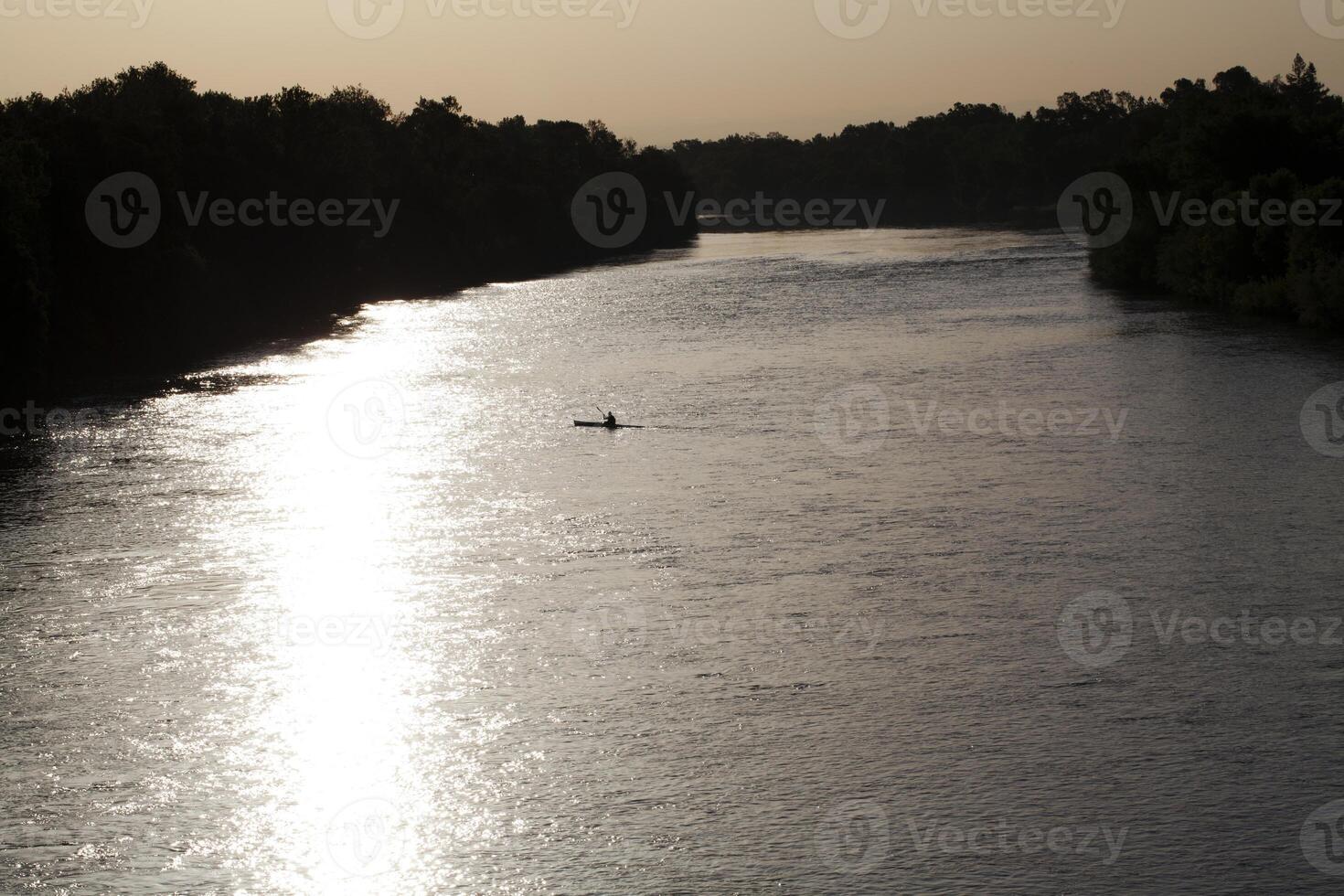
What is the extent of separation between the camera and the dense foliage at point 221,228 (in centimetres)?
6794

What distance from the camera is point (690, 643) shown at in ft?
97.3

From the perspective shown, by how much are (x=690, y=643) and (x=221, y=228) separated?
3004 inches

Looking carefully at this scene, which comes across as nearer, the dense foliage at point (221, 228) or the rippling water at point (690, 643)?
the rippling water at point (690, 643)

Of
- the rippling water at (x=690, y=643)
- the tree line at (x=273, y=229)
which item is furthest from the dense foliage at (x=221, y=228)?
the rippling water at (x=690, y=643)

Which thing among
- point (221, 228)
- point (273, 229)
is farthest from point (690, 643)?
point (273, 229)

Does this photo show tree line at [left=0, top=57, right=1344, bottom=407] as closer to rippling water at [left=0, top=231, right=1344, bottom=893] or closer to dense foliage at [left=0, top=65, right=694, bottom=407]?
dense foliage at [left=0, top=65, right=694, bottom=407]

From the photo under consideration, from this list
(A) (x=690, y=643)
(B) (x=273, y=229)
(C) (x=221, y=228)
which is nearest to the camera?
(A) (x=690, y=643)

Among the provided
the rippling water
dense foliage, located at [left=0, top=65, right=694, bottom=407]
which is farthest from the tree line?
the rippling water

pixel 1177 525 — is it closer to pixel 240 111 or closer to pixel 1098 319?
pixel 1098 319

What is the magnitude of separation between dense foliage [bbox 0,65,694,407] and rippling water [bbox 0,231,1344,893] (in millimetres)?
12654

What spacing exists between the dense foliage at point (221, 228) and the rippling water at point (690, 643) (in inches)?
498

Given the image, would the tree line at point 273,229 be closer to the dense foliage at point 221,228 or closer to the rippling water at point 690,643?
the dense foliage at point 221,228

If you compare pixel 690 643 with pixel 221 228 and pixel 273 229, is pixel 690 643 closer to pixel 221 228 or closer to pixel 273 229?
pixel 221 228

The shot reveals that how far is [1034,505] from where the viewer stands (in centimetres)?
3966
